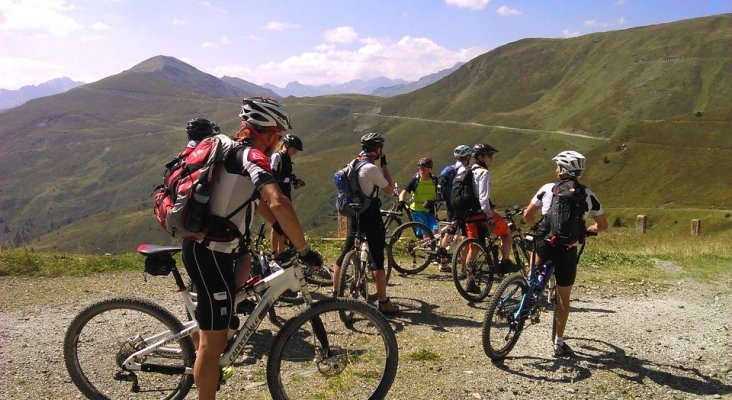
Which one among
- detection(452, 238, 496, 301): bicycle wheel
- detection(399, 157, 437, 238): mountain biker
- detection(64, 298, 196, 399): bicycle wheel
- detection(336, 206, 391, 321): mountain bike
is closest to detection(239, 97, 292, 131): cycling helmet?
detection(64, 298, 196, 399): bicycle wheel

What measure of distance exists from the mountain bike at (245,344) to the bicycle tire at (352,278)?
2.89 metres

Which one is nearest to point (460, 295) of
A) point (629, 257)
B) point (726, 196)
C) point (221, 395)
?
point (221, 395)

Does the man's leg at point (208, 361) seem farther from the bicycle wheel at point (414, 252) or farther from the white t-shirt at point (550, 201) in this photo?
the bicycle wheel at point (414, 252)

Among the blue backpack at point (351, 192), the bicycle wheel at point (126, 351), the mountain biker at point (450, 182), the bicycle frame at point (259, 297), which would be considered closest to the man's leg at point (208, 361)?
the bicycle frame at point (259, 297)

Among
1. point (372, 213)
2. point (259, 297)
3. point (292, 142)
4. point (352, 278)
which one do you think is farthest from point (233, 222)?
point (292, 142)

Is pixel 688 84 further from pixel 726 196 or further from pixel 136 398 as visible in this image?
pixel 136 398

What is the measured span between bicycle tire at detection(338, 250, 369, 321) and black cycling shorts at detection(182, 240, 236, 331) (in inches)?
143

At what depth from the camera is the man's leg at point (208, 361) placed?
175 inches

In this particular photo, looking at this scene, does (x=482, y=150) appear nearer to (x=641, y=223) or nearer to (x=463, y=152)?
(x=463, y=152)

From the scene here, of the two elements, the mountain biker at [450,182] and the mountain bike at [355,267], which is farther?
the mountain biker at [450,182]

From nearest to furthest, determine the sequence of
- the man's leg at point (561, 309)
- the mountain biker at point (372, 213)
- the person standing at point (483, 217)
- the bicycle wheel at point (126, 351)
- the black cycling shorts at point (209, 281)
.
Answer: the black cycling shorts at point (209, 281) → the bicycle wheel at point (126, 351) → the man's leg at point (561, 309) → the mountain biker at point (372, 213) → the person standing at point (483, 217)

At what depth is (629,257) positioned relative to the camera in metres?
14.6

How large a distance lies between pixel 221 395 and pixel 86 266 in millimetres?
7517

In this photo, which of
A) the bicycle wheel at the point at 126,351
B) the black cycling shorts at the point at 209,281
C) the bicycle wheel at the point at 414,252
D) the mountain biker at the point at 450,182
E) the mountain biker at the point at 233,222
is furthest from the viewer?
the bicycle wheel at the point at 414,252
